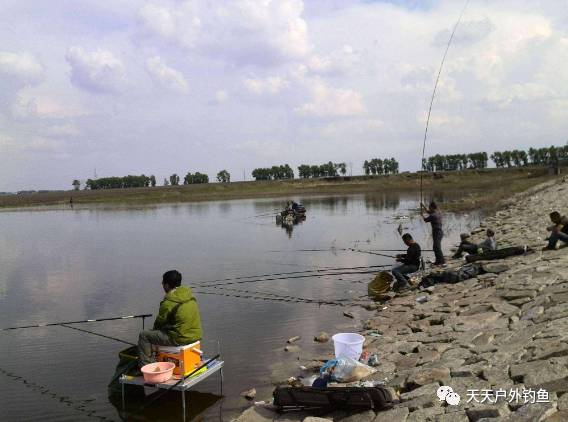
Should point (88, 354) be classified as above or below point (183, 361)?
below

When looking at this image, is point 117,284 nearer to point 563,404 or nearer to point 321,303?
point 321,303

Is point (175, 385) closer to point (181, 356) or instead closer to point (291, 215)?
point (181, 356)

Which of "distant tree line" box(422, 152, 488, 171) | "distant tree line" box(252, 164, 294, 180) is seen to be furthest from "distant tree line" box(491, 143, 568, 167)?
"distant tree line" box(252, 164, 294, 180)

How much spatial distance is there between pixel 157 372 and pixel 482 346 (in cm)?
506

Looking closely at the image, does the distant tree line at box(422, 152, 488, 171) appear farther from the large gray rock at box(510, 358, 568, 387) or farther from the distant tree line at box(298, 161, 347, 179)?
the large gray rock at box(510, 358, 568, 387)

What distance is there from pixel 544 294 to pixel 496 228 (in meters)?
15.0

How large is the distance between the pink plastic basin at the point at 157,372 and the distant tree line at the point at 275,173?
161 m

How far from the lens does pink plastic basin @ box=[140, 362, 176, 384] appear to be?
24.3 ft

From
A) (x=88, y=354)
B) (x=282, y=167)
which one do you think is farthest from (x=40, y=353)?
(x=282, y=167)

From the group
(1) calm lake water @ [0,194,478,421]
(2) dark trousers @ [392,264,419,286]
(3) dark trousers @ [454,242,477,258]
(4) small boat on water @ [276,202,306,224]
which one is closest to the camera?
(1) calm lake water @ [0,194,478,421]

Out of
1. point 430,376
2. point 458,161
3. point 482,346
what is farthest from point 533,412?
point 458,161

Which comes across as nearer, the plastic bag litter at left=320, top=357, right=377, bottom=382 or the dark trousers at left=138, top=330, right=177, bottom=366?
the plastic bag litter at left=320, top=357, right=377, bottom=382

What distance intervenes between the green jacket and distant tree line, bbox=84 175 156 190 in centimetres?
18031

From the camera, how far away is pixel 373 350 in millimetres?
9062
